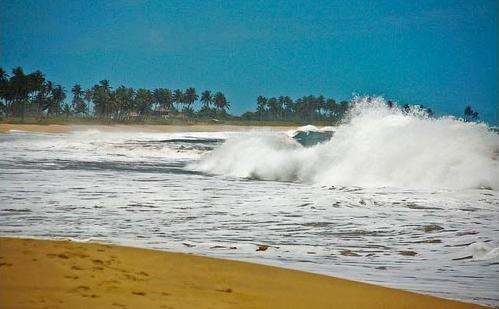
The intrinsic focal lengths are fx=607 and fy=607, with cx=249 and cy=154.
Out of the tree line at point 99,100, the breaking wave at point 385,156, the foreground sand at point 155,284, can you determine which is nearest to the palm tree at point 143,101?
the tree line at point 99,100

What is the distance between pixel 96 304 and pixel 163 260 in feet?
5.62

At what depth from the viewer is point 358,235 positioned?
8.40 meters

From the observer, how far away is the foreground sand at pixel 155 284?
13.3 feet

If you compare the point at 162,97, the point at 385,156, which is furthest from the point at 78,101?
the point at 385,156

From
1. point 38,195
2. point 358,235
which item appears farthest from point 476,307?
point 38,195

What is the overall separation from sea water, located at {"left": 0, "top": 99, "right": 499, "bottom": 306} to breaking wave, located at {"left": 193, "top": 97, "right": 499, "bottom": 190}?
5 centimetres

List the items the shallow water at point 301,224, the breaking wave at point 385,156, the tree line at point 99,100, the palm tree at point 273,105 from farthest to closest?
the palm tree at point 273,105 → the tree line at point 99,100 → the breaking wave at point 385,156 → the shallow water at point 301,224

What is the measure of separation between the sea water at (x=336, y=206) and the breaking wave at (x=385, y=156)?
46 millimetres

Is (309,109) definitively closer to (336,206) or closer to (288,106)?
(288,106)

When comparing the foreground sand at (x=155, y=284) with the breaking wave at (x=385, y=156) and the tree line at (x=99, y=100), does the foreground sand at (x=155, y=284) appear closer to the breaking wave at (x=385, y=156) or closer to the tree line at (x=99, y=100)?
the breaking wave at (x=385, y=156)

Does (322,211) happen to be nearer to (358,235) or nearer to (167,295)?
(358,235)

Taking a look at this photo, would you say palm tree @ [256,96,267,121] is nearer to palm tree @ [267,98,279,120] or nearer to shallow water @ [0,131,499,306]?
palm tree @ [267,98,279,120]

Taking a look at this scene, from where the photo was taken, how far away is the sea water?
684 cm

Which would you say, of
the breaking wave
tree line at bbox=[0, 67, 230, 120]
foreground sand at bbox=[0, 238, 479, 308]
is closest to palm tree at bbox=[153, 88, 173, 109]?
tree line at bbox=[0, 67, 230, 120]
